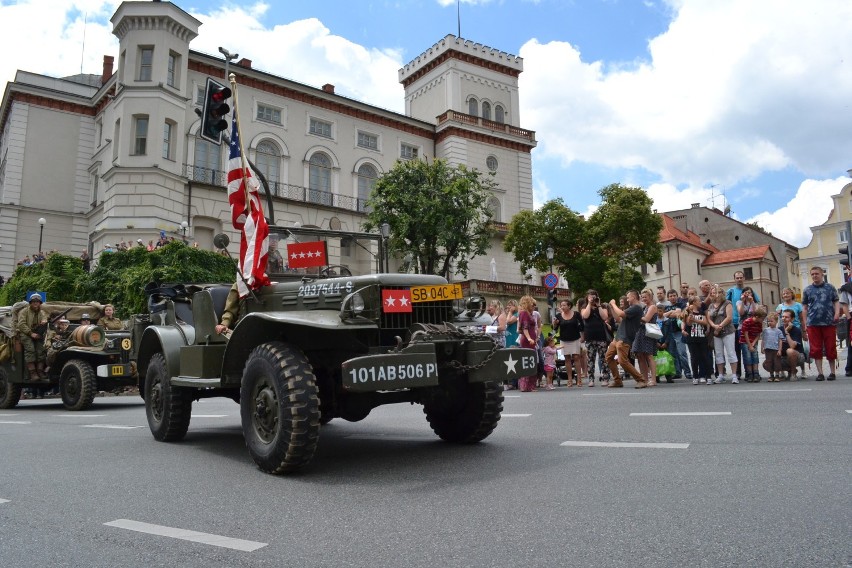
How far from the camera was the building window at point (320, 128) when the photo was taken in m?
41.9

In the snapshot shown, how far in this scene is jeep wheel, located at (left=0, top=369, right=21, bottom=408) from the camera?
12766 millimetres

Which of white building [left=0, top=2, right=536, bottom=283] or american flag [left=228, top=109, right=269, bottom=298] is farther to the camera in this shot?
white building [left=0, top=2, right=536, bottom=283]

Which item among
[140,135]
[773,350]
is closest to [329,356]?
[773,350]

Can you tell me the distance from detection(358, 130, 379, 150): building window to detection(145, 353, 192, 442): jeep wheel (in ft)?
126

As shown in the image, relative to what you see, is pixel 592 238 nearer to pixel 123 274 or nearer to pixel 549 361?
pixel 123 274

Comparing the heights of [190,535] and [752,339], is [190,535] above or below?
below

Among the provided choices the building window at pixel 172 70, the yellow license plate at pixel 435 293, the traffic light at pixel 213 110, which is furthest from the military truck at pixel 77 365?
the building window at pixel 172 70

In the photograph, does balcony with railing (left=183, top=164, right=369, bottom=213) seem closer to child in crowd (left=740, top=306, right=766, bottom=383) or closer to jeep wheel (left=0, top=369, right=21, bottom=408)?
jeep wheel (left=0, top=369, right=21, bottom=408)

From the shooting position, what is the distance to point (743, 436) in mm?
5910

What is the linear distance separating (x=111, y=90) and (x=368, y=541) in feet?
123

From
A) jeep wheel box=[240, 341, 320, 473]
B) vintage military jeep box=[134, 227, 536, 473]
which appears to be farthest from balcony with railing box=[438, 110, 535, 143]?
jeep wheel box=[240, 341, 320, 473]

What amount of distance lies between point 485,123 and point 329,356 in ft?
148

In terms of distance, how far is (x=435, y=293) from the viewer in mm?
5621

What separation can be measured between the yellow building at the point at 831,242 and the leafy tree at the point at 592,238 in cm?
3112
